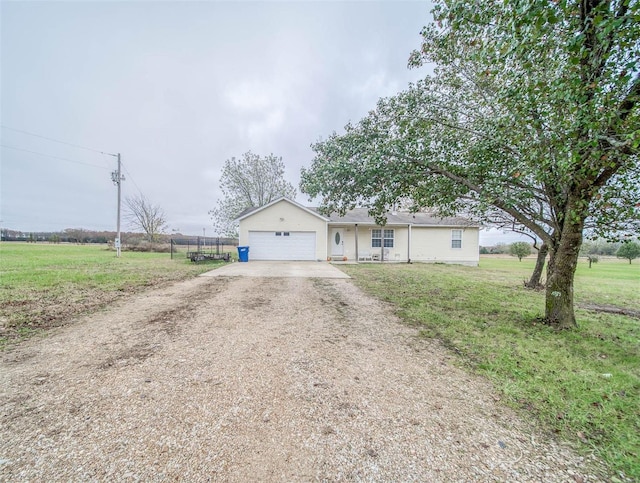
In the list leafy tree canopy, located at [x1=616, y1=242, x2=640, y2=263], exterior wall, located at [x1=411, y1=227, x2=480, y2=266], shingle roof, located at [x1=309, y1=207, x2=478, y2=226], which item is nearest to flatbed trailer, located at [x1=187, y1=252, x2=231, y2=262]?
shingle roof, located at [x1=309, y1=207, x2=478, y2=226]

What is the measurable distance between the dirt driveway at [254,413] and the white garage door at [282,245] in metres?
11.9

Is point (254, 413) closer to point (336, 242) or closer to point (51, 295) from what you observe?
point (51, 295)

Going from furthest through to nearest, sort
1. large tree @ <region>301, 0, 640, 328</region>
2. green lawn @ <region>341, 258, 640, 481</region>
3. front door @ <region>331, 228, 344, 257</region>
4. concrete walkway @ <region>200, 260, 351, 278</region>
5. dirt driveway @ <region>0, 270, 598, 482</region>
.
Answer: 1. front door @ <region>331, 228, 344, 257</region>
2. concrete walkway @ <region>200, 260, 351, 278</region>
3. large tree @ <region>301, 0, 640, 328</region>
4. green lawn @ <region>341, 258, 640, 481</region>
5. dirt driveway @ <region>0, 270, 598, 482</region>

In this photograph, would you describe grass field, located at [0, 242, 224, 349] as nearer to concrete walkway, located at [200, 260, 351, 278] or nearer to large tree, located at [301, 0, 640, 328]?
concrete walkway, located at [200, 260, 351, 278]

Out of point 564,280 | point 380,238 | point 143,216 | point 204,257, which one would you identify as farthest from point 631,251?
point 143,216

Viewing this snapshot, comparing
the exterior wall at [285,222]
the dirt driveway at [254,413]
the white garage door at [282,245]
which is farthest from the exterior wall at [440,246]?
the dirt driveway at [254,413]

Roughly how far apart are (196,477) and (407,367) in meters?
2.36

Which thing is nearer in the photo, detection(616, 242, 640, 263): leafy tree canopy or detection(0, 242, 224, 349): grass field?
detection(0, 242, 224, 349): grass field

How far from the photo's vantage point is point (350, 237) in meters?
17.3

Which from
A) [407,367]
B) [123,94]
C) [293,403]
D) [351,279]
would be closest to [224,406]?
[293,403]

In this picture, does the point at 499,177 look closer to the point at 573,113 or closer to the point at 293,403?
the point at 573,113

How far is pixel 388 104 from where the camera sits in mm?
6008

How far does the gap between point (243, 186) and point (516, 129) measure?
23.7m

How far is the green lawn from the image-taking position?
2.10 meters
